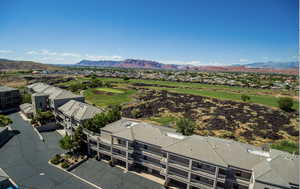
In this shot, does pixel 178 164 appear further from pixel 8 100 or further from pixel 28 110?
pixel 8 100

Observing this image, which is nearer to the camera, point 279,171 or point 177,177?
point 279,171

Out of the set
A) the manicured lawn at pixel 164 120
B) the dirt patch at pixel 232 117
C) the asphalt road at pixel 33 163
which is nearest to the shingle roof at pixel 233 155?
the asphalt road at pixel 33 163

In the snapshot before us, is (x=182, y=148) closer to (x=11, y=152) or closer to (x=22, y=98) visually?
(x=11, y=152)

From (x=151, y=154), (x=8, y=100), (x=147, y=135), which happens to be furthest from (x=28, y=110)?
(x=151, y=154)

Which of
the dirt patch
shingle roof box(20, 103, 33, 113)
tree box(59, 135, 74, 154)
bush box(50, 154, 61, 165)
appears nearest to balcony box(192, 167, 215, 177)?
tree box(59, 135, 74, 154)

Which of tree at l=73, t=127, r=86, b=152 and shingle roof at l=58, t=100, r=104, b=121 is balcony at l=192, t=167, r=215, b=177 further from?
shingle roof at l=58, t=100, r=104, b=121
